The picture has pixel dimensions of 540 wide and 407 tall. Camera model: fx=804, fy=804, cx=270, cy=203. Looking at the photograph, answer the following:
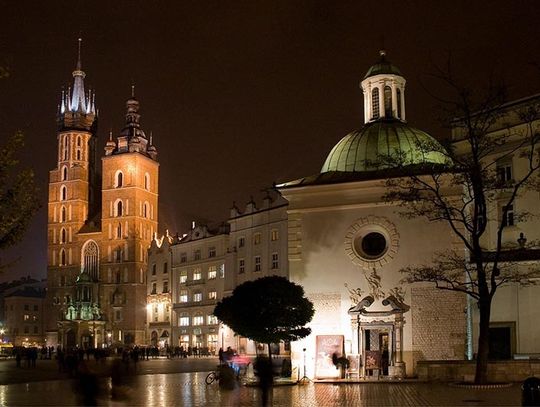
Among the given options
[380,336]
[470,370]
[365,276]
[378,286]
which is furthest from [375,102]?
[470,370]

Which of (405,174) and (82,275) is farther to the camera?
(82,275)

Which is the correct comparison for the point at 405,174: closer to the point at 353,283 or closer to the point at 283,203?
the point at 353,283

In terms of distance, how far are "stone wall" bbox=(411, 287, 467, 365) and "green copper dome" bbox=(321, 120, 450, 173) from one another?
6893 mm

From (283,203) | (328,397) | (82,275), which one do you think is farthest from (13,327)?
(328,397)

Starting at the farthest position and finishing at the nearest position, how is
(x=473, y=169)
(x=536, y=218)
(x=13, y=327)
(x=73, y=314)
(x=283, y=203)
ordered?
(x=13, y=327) < (x=73, y=314) < (x=283, y=203) < (x=536, y=218) < (x=473, y=169)

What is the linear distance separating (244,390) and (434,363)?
738 centimetres

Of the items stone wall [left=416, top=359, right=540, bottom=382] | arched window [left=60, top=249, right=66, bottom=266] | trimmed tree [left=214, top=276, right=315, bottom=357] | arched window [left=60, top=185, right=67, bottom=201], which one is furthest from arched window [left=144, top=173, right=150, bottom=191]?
stone wall [left=416, top=359, right=540, bottom=382]

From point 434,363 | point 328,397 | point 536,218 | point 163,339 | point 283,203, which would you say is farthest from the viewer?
point 163,339

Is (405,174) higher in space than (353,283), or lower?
higher

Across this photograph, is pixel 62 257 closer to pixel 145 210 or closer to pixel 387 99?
pixel 145 210

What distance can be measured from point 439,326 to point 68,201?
93.6 meters

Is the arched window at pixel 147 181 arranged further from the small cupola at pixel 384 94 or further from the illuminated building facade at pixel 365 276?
the illuminated building facade at pixel 365 276

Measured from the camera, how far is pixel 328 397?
25.0 metres

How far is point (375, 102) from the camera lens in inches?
1655
